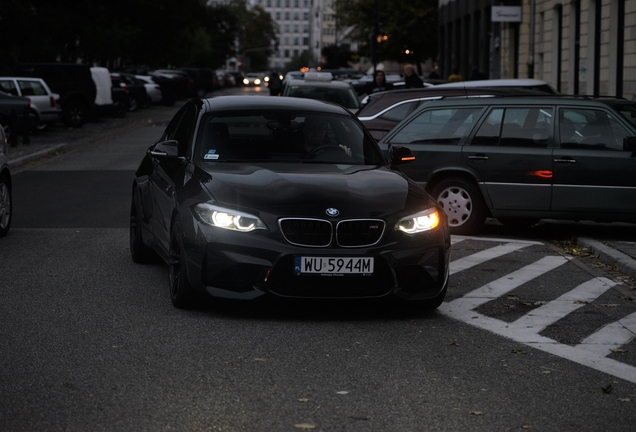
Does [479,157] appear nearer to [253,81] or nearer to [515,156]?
[515,156]

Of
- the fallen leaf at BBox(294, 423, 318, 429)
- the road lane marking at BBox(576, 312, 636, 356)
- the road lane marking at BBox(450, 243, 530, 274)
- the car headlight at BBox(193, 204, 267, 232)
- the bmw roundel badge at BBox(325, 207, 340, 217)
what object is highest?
the bmw roundel badge at BBox(325, 207, 340, 217)

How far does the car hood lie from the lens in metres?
7.64

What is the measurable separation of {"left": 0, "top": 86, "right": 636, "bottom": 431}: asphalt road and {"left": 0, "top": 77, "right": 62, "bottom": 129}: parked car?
21793 mm

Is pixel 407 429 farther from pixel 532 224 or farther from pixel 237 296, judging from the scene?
pixel 532 224

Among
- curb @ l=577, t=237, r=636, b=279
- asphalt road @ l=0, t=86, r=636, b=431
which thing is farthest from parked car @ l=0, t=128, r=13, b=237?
curb @ l=577, t=237, r=636, b=279

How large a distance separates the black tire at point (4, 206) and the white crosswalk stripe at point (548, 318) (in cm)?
477

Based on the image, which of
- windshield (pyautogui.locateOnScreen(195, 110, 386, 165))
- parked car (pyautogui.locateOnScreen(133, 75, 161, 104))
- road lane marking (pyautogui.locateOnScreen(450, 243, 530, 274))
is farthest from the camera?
parked car (pyautogui.locateOnScreen(133, 75, 161, 104))

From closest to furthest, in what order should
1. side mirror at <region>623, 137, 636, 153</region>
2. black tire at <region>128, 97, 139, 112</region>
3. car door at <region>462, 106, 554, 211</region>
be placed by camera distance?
side mirror at <region>623, 137, 636, 153</region>, car door at <region>462, 106, 554, 211</region>, black tire at <region>128, 97, 139, 112</region>

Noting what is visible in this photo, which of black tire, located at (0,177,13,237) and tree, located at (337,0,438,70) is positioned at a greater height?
tree, located at (337,0,438,70)

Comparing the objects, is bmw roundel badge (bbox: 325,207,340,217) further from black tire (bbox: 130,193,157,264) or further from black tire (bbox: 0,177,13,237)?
black tire (bbox: 0,177,13,237)

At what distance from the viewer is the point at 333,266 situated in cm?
755

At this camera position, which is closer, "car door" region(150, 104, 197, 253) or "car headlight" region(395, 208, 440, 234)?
"car headlight" region(395, 208, 440, 234)

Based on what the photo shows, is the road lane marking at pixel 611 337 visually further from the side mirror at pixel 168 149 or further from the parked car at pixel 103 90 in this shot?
the parked car at pixel 103 90

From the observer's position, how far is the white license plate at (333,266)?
7520mm
